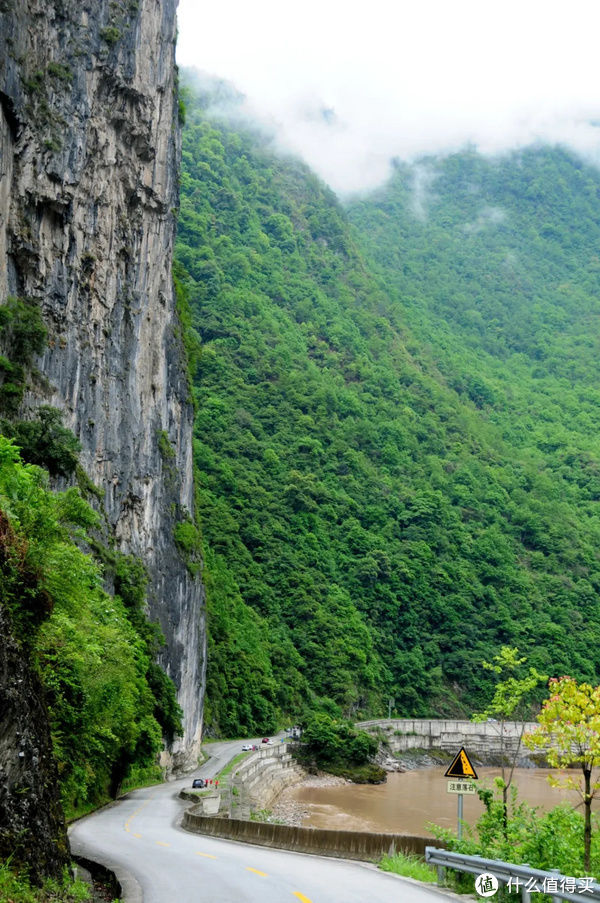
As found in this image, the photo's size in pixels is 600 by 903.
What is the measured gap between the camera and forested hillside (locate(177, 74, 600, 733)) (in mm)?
90688

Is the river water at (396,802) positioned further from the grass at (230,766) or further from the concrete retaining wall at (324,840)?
the concrete retaining wall at (324,840)

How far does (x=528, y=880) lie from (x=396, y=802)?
4836cm

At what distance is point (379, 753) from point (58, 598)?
62046 mm

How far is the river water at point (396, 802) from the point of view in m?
44.4

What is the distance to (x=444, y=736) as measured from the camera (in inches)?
3344

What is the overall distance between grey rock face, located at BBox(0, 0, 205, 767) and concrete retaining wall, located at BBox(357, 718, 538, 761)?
31.3 m

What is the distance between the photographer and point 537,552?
4729 inches

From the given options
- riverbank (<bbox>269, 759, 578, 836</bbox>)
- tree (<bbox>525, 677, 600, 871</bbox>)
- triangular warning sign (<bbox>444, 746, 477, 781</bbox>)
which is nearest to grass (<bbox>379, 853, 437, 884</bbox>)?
triangular warning sign (<bbox>444, 746, 477, 781</bbox>)

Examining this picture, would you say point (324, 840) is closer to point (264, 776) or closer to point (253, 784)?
point (253, 784)

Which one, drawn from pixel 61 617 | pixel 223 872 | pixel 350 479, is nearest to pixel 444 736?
pixel 350 479

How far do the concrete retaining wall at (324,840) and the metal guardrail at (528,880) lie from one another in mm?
3132

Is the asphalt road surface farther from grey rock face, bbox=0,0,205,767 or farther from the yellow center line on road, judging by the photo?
grey rock face, bbox=0,0,205,767

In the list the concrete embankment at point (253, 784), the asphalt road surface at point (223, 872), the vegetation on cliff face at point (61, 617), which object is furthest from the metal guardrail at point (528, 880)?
the concrete embankment at point (253, 784)

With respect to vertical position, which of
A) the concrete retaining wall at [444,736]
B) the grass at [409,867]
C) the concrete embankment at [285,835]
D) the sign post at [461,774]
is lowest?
the concrete retaining wall at [444,736]
